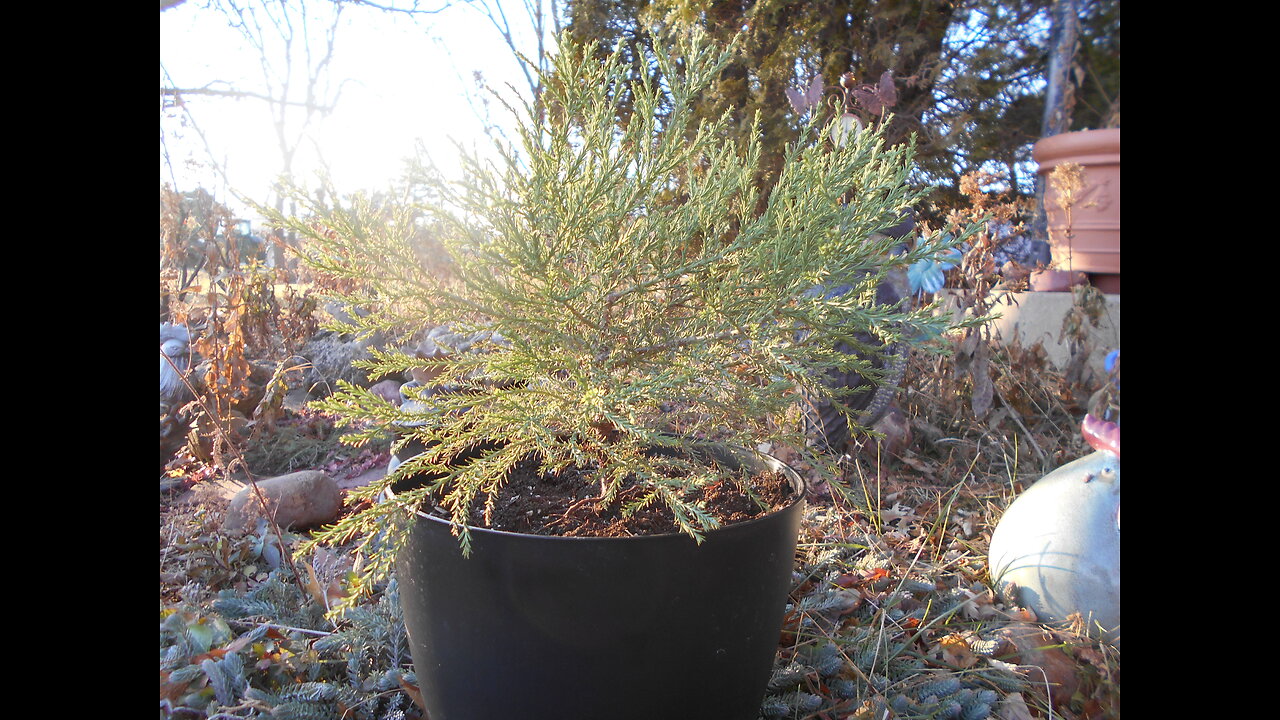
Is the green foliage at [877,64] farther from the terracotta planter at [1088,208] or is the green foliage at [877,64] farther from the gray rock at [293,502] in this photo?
the gray rock at [293,502]

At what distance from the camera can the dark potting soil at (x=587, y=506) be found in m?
1.16

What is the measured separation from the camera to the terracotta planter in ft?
11.0

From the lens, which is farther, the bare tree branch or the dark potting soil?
the bare tree branch

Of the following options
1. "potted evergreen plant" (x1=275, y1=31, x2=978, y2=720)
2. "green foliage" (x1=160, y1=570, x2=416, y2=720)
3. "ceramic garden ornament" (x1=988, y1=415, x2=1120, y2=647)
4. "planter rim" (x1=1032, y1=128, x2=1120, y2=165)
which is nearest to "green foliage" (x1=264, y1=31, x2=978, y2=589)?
"potted evergreen plant" (x1=275, y1=31, x2=978, y2=720)

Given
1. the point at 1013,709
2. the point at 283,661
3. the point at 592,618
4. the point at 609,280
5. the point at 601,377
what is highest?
the point at 609,280

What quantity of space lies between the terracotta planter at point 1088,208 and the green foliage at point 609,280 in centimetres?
279

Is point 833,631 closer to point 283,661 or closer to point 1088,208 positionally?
point 283,661

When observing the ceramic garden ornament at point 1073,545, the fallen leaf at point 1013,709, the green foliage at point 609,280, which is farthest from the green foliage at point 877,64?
the fallen leaf at point 1013,709

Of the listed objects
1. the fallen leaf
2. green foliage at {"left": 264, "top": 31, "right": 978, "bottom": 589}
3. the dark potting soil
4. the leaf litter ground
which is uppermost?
green foliage at {"left": 264, "top": 31, "right": 978, "bottom": 589}

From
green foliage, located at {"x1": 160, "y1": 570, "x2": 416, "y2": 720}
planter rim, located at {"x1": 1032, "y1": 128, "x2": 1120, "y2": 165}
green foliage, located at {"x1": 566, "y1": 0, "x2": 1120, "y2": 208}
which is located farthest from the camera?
green foliage, located at {"x1": 566, "y1": 0, "x2": 1120, "y2": 208}

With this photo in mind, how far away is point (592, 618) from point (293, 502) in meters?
1.94

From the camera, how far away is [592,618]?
1017mm

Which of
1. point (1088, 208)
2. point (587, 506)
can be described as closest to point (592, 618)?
point (587, 506)

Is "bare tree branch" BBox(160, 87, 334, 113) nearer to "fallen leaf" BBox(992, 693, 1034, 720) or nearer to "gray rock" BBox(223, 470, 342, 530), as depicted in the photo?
"gray rock" BBox(223, 470, 342, 530)
